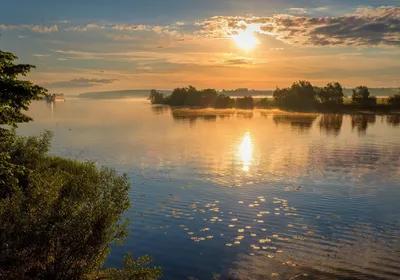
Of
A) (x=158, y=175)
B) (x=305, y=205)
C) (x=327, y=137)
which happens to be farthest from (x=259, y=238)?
(x=327, y=137)

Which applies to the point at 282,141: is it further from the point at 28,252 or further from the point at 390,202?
the point at 28,252

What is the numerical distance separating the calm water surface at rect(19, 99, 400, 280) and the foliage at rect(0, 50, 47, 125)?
14647 millimetres

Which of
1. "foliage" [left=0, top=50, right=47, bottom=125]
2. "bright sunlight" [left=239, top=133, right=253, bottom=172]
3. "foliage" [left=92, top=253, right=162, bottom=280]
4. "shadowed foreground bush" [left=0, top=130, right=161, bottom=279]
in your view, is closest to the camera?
"shadowed foreground bush" [left=0, top=130, right=161, bottom=279]

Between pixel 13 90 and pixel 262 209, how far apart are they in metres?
31.4

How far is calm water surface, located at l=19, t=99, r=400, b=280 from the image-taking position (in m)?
32.9

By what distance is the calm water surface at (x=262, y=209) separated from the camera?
3288cm

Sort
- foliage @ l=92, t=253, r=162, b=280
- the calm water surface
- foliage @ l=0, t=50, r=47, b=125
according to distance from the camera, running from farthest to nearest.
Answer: the calm water surface < foliage @ l=0, t=50, r=47, b=125 < foliage @ l=92, t=253, r=162, b=280

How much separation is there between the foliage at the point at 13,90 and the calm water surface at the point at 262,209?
1465 cm

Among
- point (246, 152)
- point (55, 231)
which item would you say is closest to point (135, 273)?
point (55, 231)

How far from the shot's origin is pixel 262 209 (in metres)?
47.4

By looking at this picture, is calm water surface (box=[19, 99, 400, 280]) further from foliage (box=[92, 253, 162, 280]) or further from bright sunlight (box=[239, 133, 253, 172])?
foliage (box=[92, 253, 162, 280])

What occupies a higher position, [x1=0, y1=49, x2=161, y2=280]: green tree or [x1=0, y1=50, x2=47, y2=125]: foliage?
[x1=0, y1=50, x2=47, y2=125]: foliage

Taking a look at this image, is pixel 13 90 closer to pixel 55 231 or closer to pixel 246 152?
pixel 55 231

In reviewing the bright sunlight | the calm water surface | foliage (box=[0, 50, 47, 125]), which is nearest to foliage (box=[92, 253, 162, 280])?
the calm water surface
